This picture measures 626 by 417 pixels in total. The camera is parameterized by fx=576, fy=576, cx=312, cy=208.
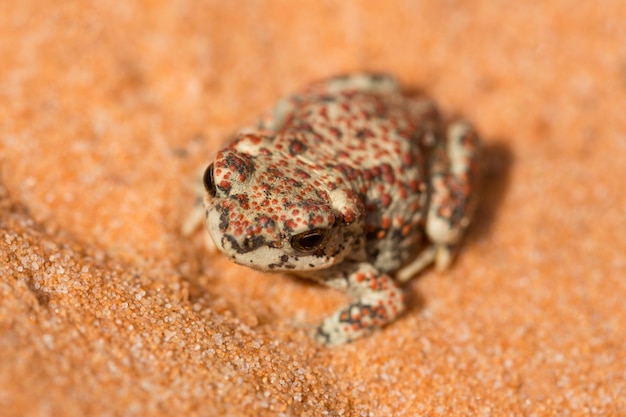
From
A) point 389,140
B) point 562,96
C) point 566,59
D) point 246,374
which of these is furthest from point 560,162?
point 246,374

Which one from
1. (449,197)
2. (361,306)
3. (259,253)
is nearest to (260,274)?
(361,306)

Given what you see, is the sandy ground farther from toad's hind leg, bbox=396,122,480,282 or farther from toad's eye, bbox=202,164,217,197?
toad's eye, bbox=202,164,217,197

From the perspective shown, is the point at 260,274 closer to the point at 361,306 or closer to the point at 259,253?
the point at 361,306

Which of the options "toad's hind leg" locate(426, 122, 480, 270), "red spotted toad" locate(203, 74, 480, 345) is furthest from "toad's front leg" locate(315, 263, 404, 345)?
"toad's hind leg" locate(426, 122, 480, 270)

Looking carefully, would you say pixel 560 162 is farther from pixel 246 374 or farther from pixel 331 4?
pixel 246 374

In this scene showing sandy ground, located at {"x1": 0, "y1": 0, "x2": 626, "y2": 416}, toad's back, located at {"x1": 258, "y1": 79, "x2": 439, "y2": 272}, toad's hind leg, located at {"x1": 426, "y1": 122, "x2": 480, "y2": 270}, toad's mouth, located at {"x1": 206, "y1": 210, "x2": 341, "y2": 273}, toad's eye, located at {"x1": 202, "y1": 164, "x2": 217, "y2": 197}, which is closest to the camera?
sandy ground, located at {"x1": 0, "y1": 0, "x2": 626, "y2": 416}

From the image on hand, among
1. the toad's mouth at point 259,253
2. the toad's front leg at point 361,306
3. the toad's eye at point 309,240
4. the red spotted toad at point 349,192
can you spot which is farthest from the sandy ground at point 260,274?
the toad's eye at point 309,240
